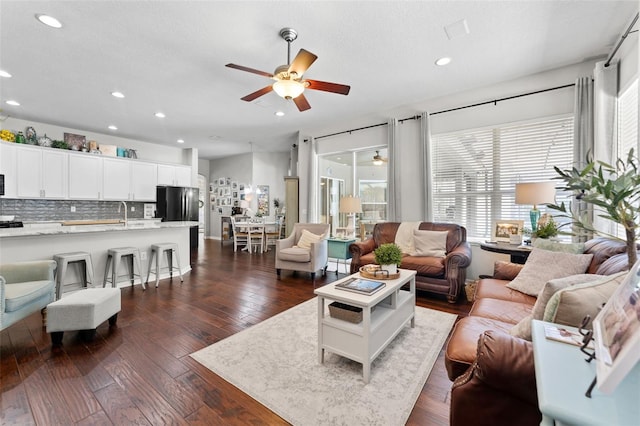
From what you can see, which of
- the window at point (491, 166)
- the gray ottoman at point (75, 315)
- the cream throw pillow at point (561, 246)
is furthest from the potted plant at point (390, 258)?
the gray ottoman at point (75, 315)

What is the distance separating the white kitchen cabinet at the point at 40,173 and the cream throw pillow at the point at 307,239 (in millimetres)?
4949

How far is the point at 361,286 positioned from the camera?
83.3 inches

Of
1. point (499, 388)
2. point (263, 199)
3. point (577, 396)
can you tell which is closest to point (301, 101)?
point (499, 388)

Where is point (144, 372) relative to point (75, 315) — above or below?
below

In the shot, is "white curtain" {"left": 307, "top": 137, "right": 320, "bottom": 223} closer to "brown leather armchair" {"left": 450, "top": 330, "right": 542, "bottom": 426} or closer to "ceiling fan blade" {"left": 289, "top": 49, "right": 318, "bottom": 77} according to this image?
"ceiling fan blade" {"left": 289, "top": 49, "right": 318, "bottom": 77}

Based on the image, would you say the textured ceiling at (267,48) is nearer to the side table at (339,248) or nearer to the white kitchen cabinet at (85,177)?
the white kitchen cabinet at (85,177)

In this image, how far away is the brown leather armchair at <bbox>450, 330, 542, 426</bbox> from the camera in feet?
3.23

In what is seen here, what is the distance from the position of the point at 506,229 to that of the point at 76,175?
309 inches

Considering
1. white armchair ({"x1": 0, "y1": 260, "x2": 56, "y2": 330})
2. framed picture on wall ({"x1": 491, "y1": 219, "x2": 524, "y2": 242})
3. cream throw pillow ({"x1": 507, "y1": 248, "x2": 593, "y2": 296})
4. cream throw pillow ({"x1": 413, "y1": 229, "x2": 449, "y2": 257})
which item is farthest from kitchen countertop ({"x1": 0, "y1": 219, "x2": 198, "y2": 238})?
framed picture on wall ({"x1": 491, "y1": 219, "x2": 524, "y2": 242})

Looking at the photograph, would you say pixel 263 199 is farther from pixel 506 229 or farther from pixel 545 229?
pixel 545 229

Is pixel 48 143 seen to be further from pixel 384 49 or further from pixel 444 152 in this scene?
pixel 444 152

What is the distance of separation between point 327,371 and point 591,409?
163 centimetres

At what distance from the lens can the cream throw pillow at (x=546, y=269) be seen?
220 centimetres

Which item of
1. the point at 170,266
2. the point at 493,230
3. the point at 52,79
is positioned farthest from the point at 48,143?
the point at 493,230
